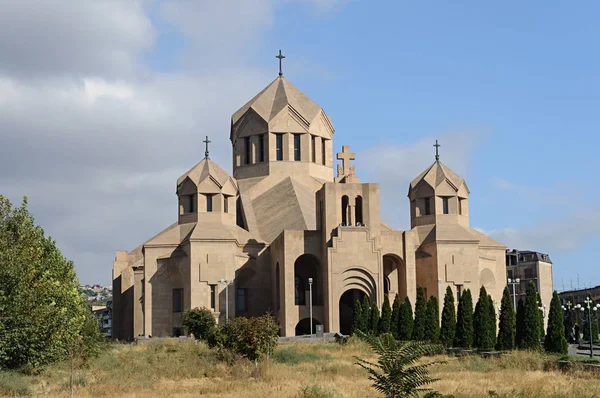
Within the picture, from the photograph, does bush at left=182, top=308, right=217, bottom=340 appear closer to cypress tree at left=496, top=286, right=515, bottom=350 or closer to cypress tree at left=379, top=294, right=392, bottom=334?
cypress tree at left=379, top=294, right=392, bottom=334

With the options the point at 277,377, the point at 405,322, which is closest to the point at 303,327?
the point at 405,322

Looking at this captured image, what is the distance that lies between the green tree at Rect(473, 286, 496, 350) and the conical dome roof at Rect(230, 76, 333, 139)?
2505 centimetres

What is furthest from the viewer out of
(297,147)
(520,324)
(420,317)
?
(297,147)

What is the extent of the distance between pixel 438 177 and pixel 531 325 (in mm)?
22276

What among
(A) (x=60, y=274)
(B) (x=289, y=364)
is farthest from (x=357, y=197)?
(A) (x=60, y=274)

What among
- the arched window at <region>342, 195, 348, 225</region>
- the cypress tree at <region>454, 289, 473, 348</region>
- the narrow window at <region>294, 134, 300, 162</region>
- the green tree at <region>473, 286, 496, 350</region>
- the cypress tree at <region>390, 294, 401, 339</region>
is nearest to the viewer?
the green tree at <region>473, 286, 496, 350</region>

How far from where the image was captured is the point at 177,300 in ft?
173

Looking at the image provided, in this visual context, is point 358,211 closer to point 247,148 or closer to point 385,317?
point 385,317

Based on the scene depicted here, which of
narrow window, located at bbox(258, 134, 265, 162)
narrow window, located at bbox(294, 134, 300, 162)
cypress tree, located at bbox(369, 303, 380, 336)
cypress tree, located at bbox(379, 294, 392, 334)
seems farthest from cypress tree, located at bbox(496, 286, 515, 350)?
narrow window, located at bbox(258, 134, 265, 162)

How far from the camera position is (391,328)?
4372cm

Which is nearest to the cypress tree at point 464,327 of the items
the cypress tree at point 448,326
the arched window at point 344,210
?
the cypress tree at point 448,326

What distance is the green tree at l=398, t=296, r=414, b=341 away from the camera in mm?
42406

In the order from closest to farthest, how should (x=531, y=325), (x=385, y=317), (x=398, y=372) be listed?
(x=398, y=372)
(x=531, y=325)
(x=385, y=317)

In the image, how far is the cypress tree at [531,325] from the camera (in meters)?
32.3
